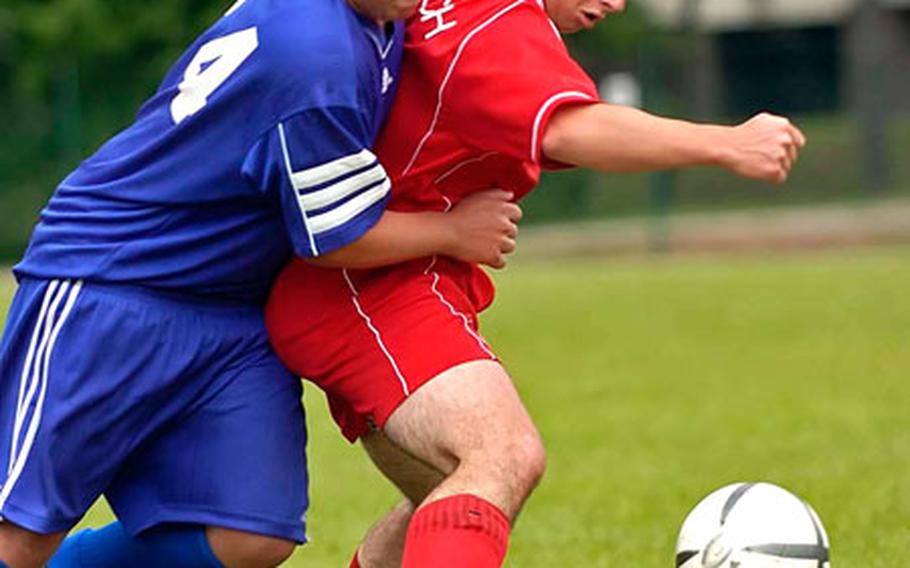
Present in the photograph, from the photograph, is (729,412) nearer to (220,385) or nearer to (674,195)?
(220,385)

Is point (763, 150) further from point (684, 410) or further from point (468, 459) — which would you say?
point (684, 410)

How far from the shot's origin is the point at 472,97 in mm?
4461

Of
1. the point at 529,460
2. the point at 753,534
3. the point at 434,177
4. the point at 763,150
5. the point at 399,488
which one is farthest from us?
the point at 399,488

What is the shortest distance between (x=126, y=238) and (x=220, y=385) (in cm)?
41

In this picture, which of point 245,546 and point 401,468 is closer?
point 245,546

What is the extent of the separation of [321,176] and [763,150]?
0.93 m

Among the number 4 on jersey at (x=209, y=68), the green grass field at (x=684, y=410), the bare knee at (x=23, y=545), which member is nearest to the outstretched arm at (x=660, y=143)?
the number 4 on jersey at (x=209, y=68)

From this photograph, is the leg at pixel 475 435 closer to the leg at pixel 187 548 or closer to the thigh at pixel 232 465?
the thigh at pixel 232 465

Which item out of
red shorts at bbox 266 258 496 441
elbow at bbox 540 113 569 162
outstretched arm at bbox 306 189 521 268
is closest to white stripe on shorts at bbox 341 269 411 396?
red shorts at bbox 266 258 496 441

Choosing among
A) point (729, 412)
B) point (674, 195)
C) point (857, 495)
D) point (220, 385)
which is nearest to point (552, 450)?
point (729, 412)

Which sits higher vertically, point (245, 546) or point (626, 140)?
point (626, 140)

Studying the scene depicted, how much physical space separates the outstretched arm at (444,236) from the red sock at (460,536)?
0.60 m

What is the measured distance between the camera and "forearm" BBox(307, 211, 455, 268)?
4566 millimetres

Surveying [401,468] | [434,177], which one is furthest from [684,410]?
[434,177]
